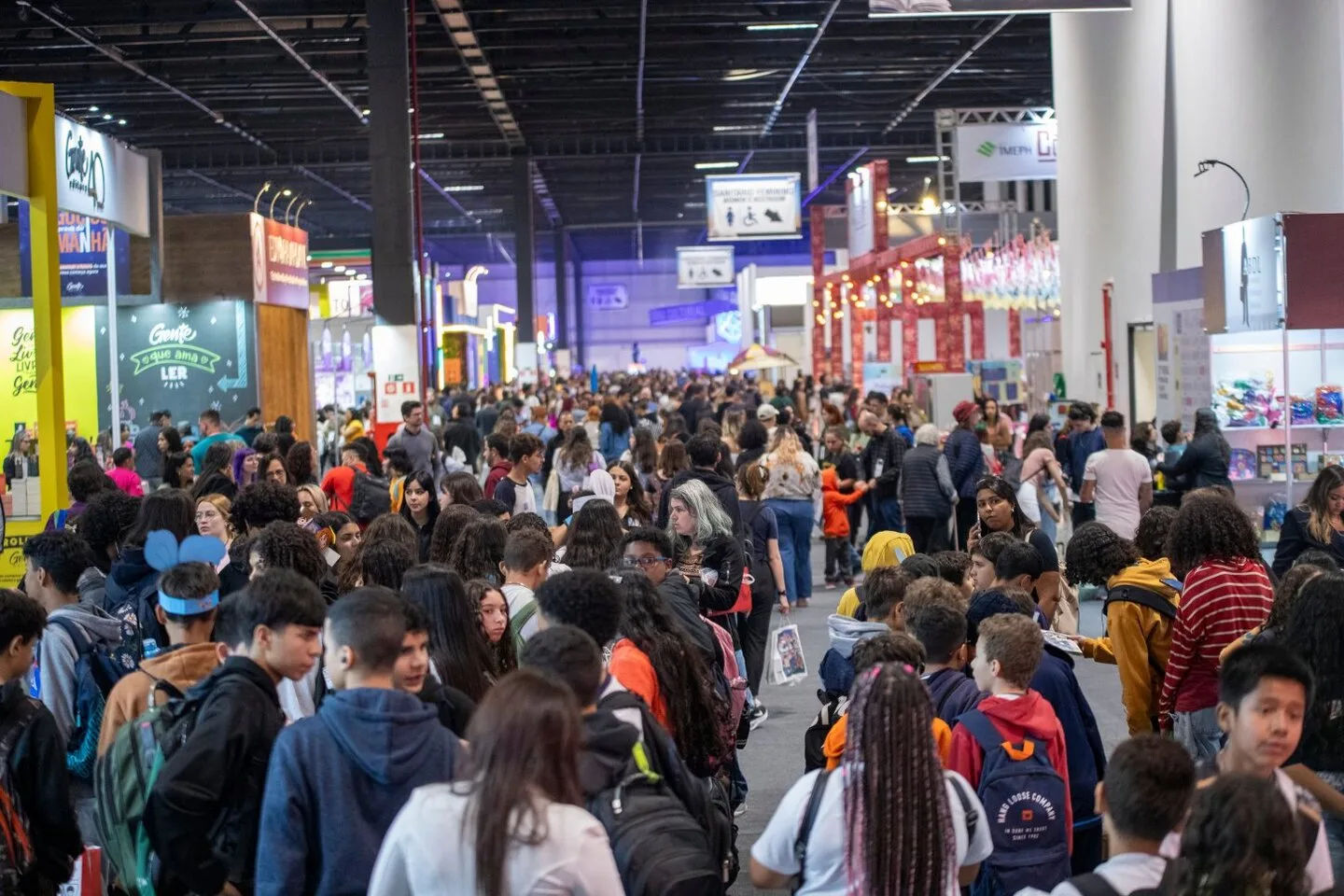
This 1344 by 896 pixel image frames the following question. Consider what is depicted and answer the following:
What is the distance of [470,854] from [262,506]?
4419mm

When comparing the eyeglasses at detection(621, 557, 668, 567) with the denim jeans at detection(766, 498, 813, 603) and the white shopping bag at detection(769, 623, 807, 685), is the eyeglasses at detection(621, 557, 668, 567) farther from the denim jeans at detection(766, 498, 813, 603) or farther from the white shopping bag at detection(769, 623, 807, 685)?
the denim jeans at detection(766, 498, 813, 603)

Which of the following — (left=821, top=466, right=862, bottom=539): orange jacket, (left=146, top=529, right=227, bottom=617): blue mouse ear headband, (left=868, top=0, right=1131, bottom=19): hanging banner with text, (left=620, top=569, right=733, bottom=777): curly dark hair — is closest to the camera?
(left=620, top=569, right=733, bottom=777): curly dark hair

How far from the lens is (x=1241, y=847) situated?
96.1 inches

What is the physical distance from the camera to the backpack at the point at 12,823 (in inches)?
137

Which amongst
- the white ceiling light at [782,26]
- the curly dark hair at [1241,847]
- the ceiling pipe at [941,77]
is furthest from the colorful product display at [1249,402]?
the white ceiling light at [782,26]

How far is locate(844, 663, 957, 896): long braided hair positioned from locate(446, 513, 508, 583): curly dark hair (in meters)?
2.78

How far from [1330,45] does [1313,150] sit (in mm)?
797

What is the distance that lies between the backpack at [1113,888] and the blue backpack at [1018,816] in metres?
1.15

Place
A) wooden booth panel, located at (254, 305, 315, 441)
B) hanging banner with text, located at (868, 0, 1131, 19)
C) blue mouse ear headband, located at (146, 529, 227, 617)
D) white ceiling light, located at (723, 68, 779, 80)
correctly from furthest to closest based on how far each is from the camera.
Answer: white ceiling light, located at (723, 68, 779, 80), wooden booth panel, located at (254, 305, 315, 441), hanging banner with text, located at (868, 0, 1131, 19), blue mouse ear headband, located at (146, 529, 227, 617)

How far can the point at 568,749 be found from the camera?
101 inches

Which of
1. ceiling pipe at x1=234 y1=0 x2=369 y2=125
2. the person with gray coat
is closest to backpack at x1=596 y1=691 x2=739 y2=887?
the person with gray coat

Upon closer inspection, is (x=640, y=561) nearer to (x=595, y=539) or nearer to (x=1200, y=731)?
(x=595, y=539)

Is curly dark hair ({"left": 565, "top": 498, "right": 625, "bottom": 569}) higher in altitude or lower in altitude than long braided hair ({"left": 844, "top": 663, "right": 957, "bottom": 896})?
higher

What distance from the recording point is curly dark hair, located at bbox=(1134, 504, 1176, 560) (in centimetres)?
579
